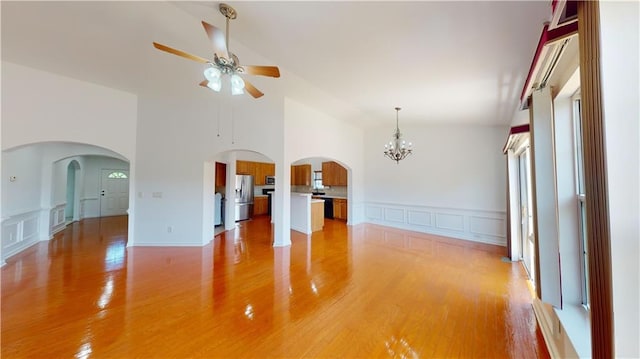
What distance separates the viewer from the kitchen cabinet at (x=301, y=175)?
9.34 metres

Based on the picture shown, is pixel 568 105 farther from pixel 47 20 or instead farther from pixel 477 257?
pixel 47 20

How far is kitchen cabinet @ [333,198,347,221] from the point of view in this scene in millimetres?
8127

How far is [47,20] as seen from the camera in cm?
273

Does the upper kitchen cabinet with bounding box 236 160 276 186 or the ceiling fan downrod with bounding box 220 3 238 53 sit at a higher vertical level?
the ceiling fan downrod with bounding box 220 3 238 53

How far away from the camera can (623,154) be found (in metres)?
0.84

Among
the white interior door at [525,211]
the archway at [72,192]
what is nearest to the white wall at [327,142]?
the white interior door at [525,211]

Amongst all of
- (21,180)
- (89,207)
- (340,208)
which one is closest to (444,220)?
(340,208)

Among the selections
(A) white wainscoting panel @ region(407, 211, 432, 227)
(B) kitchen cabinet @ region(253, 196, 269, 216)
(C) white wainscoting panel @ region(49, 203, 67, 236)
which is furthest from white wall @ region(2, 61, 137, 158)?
(A) white wainscoting panel @ region(407, 211, 432, 227)

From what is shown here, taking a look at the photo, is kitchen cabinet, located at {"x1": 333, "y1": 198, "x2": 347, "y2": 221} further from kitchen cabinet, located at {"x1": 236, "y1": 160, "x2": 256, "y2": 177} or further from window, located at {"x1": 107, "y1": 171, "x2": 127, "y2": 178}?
window, located at {"x1": 107, "y1": 171, "x2": 127, "y2": 178}

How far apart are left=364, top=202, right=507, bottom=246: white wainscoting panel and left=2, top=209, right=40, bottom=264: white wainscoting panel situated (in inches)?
316

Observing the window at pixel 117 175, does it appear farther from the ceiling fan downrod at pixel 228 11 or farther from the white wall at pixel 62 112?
the ceiling fan downrod at pixel 228 11

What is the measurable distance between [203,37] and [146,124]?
299 cm

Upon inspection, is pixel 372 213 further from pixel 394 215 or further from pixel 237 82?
pixel 237 82

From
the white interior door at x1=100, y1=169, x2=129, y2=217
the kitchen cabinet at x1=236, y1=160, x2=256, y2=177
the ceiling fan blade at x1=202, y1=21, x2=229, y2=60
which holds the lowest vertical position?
the white interior door at x1=100, y1=169, x2=129, y2=217
